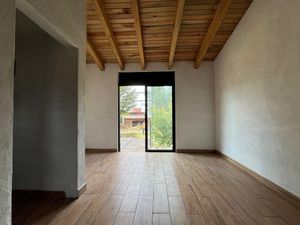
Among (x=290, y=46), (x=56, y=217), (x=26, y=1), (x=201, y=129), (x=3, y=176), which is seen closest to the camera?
(x=3, y=176)

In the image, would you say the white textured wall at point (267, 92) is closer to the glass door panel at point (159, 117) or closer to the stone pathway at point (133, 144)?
the glass door panel at point (159, 117)

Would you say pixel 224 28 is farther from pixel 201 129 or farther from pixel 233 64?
pixel 201 129

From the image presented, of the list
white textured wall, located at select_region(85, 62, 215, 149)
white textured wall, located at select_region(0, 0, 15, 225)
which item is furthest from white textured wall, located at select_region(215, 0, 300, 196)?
white textured wall, located at select_region(0, 0, 15, 225)

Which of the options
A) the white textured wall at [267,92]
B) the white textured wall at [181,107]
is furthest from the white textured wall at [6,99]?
the white textured wall at [181,107]

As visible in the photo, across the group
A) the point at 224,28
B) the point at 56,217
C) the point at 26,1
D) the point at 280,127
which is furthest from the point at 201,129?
the point at 26,1

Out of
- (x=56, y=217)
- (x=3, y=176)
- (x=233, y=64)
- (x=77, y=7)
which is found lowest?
(x=56, y=217)

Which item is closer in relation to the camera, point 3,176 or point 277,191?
point 3,176

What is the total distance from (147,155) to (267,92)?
3.35m

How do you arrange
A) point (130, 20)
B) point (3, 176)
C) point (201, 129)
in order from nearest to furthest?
point (3, 176), point (130, 20), point (201, 129)

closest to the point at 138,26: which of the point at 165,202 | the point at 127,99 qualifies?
the point at 127,99

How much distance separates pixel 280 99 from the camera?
9.28 feet

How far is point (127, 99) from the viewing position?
20.8 feet

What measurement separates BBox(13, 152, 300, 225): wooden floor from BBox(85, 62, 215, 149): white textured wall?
7.16ft

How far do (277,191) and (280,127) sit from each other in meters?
0.87
